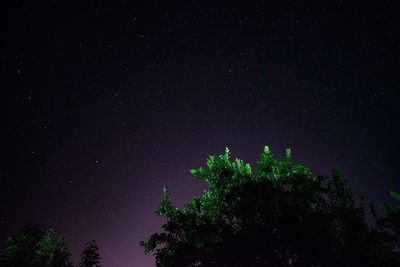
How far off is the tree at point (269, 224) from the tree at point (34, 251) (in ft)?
14.0

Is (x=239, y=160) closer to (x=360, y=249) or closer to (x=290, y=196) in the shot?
(x=290, y=196)

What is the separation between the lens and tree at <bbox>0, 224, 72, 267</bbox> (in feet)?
44.2

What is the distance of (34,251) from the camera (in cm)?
1404

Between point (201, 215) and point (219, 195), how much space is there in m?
1.26

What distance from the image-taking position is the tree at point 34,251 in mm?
13477

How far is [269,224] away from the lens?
508 inches

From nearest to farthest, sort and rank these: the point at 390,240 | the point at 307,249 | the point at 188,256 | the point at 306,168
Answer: the point at 390,240, the point at 307,249, the point at 188,256, the point at 306,168

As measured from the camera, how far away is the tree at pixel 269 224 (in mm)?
11812

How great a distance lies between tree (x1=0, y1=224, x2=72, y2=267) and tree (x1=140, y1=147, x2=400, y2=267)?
4.27 meters

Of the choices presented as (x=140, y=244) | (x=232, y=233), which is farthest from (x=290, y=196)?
(x=140, y=244)

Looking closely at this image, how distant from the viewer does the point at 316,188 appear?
13.4 meters

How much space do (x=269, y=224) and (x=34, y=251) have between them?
10744mm

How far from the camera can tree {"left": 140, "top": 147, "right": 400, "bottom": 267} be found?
38.8ft

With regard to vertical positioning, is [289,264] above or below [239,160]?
below
